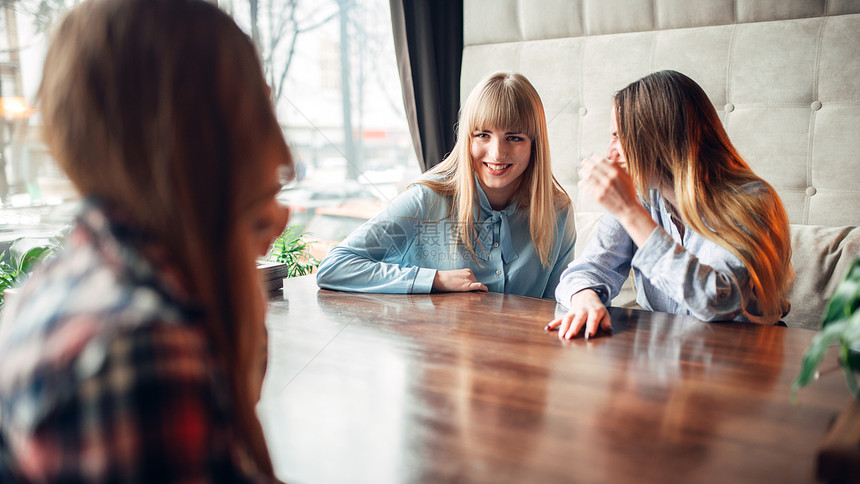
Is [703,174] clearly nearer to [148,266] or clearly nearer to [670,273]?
[670,273]

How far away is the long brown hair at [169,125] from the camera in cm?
45

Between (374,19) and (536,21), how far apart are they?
75 centimetres

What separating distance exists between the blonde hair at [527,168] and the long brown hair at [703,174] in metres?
0.28

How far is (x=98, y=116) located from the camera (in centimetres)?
45

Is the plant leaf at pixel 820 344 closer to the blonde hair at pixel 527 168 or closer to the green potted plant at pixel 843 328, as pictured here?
the green potted plant at pixel 843 328

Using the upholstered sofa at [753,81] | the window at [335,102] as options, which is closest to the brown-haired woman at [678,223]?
the upholstered sofa at [753,81]

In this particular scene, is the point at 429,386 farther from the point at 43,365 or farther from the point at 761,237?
the point at 761,237

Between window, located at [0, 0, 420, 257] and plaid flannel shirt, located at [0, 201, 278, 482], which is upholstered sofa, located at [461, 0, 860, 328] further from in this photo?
plaid flannel shirt, located at [0, 201, 278, 482]

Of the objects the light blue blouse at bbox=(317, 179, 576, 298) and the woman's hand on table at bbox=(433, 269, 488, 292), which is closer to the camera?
the woman's hand on table at bbox=(433, 269, 488, 292)

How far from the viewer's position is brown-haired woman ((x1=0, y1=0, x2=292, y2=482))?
14.7 inches

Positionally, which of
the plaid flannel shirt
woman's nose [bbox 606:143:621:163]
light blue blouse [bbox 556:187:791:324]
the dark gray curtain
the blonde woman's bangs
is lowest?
light blue blouse [bbox 556:187:791:324]

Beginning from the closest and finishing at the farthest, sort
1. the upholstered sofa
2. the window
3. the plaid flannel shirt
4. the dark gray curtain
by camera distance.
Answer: the plaid flannel shirt → the upholstered sofa → the window → the dark gray curtain

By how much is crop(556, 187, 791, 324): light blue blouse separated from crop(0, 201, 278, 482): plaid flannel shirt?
1011 mm

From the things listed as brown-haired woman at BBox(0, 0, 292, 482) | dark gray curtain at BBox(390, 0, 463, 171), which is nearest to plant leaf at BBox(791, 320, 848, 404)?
brown-haired woman at BBox(0, 0, 292, 482)
